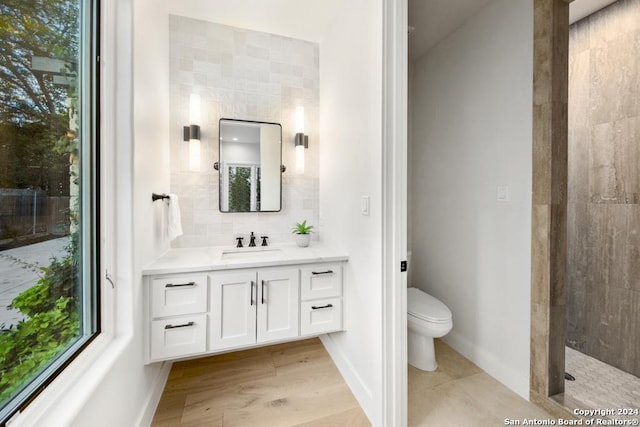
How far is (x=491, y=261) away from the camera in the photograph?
1.86m

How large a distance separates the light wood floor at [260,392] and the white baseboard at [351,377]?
38 mm

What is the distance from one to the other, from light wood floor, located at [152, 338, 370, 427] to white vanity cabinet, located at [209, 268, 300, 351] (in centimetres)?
34

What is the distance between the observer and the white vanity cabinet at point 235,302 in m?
1.48

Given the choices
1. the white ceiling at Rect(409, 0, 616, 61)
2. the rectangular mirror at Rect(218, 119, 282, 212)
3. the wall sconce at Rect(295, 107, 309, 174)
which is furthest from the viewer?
the wall sconce at Rect(295, 107, 309, 174)

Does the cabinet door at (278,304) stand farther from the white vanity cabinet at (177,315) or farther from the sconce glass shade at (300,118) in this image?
the sconce glass shade at (300,118)

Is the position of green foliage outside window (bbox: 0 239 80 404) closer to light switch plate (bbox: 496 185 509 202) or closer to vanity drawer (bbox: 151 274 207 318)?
vanity drawer (bbox: 151 274 207 318)

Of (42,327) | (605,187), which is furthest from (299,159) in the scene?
(605,187)

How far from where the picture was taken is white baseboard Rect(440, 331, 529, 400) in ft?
5.31

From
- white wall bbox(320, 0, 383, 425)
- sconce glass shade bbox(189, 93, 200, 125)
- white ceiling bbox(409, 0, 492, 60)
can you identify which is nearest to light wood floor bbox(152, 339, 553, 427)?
white wall bbox(320, 0, 383, 425)

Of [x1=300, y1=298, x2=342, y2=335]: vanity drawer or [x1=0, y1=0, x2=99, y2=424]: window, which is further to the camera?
[x1=300, y1=298, x2=342, y2=335]: vanity drawer

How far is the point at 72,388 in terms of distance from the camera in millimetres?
872

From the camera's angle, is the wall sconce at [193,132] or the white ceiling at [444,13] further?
the wall sconce at [193,132]

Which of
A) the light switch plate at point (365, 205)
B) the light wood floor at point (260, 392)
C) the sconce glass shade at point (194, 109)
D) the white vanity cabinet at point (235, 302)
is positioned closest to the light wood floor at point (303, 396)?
the light wood floor at point (260, 392)

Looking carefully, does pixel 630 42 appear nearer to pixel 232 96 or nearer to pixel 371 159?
pixel 371 159
